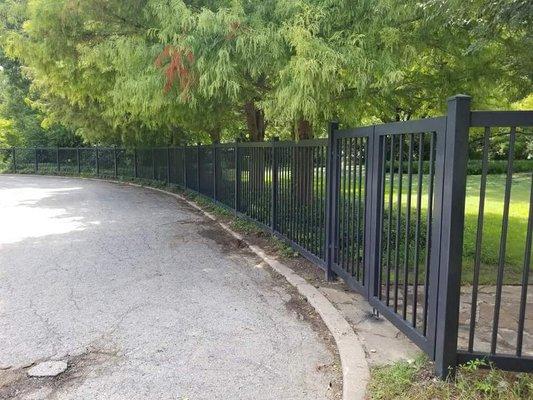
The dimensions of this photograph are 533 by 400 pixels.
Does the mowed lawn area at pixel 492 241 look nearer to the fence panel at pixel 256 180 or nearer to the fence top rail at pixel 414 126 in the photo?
the fence top rail at pixel 414 126

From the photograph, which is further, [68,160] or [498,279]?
[68,160]

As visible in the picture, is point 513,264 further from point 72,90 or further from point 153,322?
point 72,90

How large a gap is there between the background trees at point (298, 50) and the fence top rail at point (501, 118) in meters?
2.05

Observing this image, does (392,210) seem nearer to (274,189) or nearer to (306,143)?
(306,143)

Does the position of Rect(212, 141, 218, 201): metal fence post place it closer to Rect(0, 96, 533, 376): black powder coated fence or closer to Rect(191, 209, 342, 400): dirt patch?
Rect(0, 96, 533, 376): black powder coated fence

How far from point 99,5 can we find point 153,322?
4.69 m

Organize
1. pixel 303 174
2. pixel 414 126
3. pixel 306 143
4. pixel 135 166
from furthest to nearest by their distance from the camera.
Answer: pixel 135 166, pixel 303 174, pixel 306 143, pixel 414 126

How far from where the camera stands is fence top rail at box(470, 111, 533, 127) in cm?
286

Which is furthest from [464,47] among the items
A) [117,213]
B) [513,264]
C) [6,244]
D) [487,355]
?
[117,213]

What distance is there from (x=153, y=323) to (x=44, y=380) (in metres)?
1.19

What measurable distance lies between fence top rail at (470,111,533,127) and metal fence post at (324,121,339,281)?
2.41 meters

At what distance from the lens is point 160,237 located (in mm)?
8570

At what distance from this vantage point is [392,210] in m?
4.18

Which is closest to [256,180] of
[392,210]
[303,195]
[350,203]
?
[303,195]
